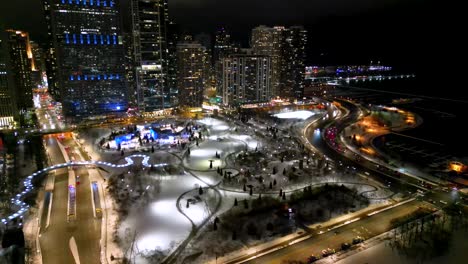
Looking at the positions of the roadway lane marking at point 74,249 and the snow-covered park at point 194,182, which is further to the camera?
the snow-covered park at point 194,182

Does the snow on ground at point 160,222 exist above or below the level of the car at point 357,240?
below

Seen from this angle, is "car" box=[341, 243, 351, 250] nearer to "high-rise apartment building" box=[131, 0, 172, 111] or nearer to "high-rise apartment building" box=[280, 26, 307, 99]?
"high-rise apartment building" box=[131, 0, 172, 111]

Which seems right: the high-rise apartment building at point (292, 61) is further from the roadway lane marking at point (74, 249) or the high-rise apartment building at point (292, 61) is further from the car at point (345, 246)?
the roadway lane marking at point (74, 249)

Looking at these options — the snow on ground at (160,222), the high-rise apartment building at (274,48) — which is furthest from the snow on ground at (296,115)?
the snow on ground at (160,222)

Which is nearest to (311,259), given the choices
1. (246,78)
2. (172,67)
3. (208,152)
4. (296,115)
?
(208,152)

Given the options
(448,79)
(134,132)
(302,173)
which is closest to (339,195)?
(302,173)

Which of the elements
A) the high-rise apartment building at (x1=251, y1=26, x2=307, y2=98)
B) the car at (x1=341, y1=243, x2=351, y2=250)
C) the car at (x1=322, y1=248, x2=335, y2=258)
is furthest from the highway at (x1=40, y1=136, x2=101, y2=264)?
the high-rise apartment building at (x1=251, y1=26, x2=307, y2=98)
